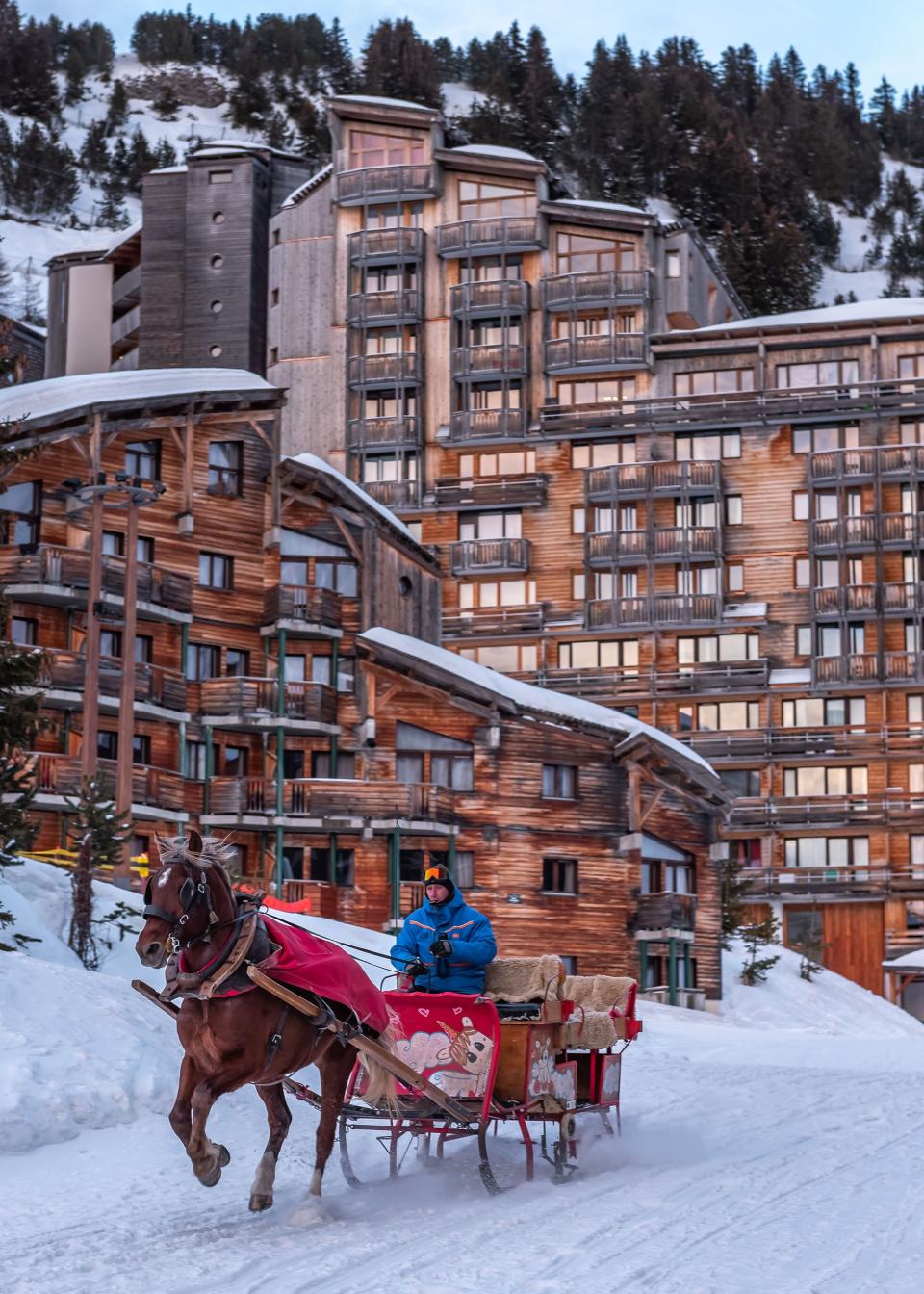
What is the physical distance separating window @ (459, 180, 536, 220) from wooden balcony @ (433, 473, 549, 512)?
9377 millimetres

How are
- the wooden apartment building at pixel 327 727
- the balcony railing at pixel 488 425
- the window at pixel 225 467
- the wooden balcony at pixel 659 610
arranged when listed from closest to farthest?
the wooden apartment building at pixel 327 727 → the window at pixel 225 467 → the wooden balcony at pixel 659 610 → the balcony railing at pixel 488 425

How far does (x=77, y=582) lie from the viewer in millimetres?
41781

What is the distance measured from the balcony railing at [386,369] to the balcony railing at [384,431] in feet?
4.18

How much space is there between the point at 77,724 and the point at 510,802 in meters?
10.5

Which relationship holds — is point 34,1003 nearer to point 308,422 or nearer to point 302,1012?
point 302,1012

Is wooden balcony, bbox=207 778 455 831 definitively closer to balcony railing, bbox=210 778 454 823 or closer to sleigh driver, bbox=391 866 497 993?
balcony railing, bbox=210 778 454 823

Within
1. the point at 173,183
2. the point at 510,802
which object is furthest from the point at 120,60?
the point at 510,802

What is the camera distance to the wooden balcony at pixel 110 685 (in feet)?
136

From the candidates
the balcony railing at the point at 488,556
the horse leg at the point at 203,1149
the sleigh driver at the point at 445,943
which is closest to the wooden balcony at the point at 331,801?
the balcony railing at the point at 488,556

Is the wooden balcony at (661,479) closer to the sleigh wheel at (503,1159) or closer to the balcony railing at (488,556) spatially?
the balcony railing at (488,556)

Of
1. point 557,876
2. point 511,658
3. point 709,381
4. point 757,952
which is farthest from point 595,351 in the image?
point 557,876

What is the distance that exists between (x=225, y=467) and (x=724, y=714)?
26.3 m

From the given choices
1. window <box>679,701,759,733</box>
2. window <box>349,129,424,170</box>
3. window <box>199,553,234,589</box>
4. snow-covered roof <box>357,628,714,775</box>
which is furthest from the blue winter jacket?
window <box>349,129,424,170</box>

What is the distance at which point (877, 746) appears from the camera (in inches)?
2557
